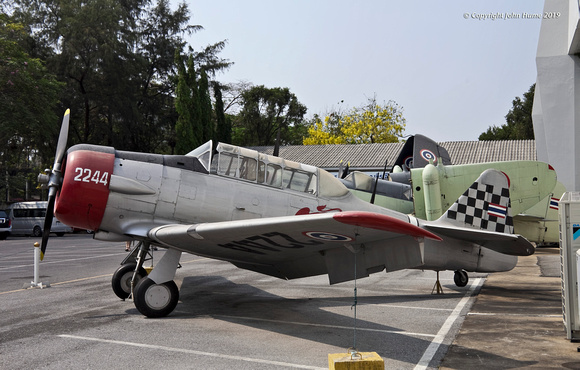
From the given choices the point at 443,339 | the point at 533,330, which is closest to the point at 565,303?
the point at 533,330

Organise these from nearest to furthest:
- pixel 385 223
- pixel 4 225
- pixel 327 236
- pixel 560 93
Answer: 1. pixel 385 223
2. pixel 327 236
3. pixel 560 93
4. pixel 4 225

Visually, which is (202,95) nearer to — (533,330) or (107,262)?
(107,262)

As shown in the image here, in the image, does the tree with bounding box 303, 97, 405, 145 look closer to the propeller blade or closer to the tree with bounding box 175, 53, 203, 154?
the tree with bounding box 175, 53, 203, 154

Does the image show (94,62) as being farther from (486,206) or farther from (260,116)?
(486,206)

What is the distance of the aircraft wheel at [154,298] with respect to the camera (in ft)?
23.2

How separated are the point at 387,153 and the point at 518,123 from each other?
32.9 m

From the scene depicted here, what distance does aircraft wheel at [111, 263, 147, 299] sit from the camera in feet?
28.6

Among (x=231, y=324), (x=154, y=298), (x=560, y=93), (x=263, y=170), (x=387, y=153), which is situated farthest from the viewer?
(x=387, y=153)

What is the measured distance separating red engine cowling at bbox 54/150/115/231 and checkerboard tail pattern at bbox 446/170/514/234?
18.3ft

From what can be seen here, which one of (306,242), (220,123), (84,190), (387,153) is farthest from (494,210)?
(220,123)

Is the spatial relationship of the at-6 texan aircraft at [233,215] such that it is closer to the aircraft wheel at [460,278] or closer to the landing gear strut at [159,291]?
the landing gear strut at [159,291]

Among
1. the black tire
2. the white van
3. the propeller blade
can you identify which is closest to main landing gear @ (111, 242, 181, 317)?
the propeller blade

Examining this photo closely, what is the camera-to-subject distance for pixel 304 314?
7723 mm

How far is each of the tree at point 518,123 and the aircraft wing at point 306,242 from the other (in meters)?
65.4
